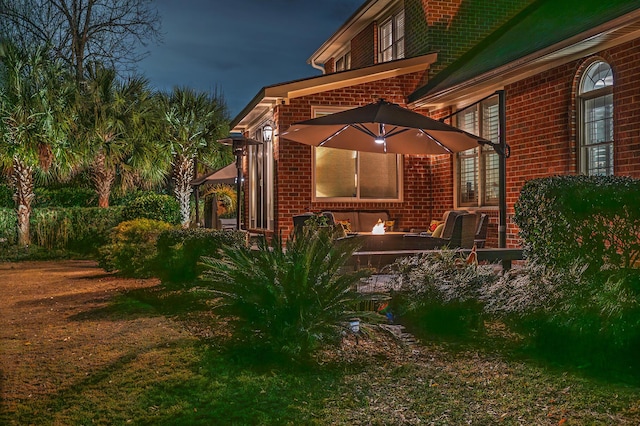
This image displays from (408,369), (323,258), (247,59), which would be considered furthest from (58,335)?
(247,59)

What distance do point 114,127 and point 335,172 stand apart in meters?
9.59

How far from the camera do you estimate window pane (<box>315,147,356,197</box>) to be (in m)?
13.2

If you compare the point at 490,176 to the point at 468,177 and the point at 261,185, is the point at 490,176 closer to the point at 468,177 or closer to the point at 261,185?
the point at 468,177

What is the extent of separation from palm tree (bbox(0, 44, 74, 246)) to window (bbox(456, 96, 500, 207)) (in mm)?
10877

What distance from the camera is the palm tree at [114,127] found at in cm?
1938

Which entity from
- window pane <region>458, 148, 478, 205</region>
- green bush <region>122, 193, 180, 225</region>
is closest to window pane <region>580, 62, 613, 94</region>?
window pane <region>458, 148, 478, 205</region>

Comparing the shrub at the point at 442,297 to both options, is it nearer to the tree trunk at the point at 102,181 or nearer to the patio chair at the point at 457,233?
the patio chair at the point at 457,233

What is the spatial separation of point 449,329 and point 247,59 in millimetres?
123168

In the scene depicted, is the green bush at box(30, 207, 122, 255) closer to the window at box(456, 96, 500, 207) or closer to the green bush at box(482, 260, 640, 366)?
the window at box(456, 96, 500, 207)

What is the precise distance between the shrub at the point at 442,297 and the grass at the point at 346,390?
34cm

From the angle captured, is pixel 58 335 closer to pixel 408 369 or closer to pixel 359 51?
pixel 408 369

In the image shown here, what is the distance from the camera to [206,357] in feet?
17.3

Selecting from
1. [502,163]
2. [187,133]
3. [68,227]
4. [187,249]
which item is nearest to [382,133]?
[502,163]

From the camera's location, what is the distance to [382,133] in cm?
1020
